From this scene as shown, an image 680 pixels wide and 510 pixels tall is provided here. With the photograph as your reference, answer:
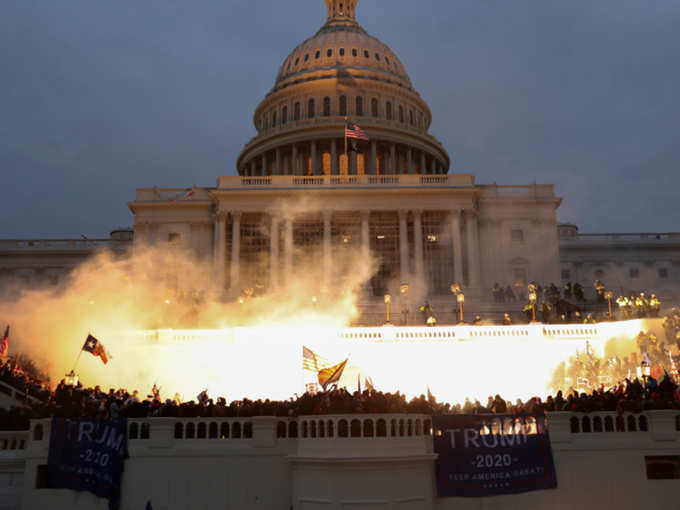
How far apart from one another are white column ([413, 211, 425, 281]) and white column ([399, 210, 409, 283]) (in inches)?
30.4

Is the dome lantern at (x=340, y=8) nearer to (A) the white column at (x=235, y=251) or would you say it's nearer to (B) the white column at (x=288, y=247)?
(A) the white column at (x=235, y=251)

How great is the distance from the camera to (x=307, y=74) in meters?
82.2

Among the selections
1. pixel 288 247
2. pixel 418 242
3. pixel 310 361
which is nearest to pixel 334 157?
pixel 418 242

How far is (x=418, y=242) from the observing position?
2226 inches

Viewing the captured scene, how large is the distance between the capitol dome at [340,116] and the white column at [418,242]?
16.3 meters

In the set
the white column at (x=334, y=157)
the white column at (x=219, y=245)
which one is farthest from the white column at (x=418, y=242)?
the white column at (x=334, y=157)

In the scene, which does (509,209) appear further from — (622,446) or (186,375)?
(622,446)

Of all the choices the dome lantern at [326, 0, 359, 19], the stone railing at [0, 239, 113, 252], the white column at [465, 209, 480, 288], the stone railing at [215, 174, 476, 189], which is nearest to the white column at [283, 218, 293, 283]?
the stone railing at [215, 174, 476, 189]

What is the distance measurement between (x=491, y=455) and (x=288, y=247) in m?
38.0

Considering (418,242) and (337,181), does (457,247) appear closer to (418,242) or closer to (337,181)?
(418,242)

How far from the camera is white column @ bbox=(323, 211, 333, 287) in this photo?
2150 inches

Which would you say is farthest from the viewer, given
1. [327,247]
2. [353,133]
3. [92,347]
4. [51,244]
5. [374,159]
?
[374,159]

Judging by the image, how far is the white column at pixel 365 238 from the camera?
184ft

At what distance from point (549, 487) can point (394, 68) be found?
7369 cm
